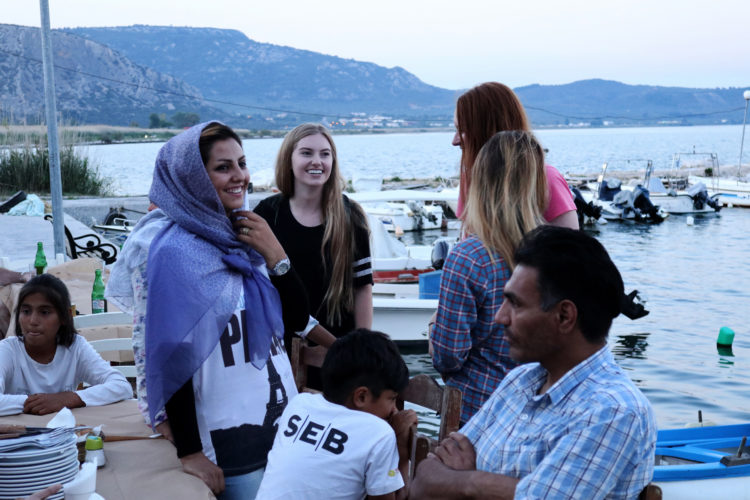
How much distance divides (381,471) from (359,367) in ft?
1.13

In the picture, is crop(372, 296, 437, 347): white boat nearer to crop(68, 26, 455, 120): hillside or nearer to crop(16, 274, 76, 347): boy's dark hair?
crop(16, 274, 76, 347): boy's dark hair

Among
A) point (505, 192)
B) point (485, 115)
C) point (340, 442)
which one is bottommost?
point (340, 442)

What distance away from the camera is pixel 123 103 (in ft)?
303

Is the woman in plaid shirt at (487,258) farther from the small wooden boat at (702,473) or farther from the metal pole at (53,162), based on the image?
the metal pole at (53,162)

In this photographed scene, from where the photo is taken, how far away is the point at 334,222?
3900mm

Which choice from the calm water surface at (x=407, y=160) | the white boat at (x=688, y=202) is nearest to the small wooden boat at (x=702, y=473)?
the calm water surface at (x=407, y=160)

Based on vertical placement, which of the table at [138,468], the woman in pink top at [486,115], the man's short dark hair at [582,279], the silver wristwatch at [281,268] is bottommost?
the table at [138,468]

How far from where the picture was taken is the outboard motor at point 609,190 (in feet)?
117

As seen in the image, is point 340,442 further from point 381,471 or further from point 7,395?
point 7,395

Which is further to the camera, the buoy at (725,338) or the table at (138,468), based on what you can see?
the buoy at (725,338)

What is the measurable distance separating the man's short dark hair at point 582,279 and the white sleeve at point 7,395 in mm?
2174

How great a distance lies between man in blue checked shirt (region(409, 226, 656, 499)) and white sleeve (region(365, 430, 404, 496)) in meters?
0.23

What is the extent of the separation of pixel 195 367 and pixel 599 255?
1.25m

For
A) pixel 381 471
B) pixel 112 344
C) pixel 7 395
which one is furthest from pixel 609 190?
pixel 381 471
